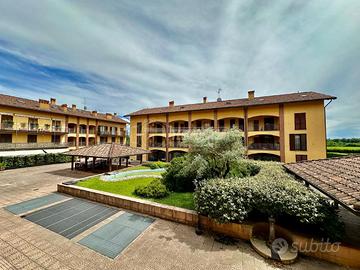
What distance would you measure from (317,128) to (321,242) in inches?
803

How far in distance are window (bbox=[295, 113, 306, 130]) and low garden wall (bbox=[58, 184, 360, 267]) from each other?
1986cm

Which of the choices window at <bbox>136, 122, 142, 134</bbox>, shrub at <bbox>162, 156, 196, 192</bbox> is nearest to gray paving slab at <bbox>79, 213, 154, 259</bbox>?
shrub at <bbox>162, 156, 196, 192</bbox>

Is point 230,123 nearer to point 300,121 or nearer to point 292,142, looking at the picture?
point 292,142

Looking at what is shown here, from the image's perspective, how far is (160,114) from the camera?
30641 millimetres

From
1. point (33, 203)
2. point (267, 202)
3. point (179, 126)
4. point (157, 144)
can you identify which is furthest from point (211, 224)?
point (157, 144)

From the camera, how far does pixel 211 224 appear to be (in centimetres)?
704

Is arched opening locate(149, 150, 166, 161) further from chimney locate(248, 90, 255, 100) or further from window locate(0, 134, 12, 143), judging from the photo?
window locate(0, 134, 12, 143)

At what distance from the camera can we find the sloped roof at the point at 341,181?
4.07 meters

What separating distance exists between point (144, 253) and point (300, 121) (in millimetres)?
23959

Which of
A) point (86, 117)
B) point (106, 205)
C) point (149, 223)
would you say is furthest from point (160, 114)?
point (149, 223)

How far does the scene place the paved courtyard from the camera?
200 inches

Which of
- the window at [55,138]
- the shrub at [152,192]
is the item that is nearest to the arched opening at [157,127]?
the window at [55,138]

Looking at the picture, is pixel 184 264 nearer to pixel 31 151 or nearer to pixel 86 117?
pixel 31 151

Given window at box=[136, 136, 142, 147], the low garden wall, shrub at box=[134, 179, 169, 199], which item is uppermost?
window at box=[136, 136, 142, 147]
